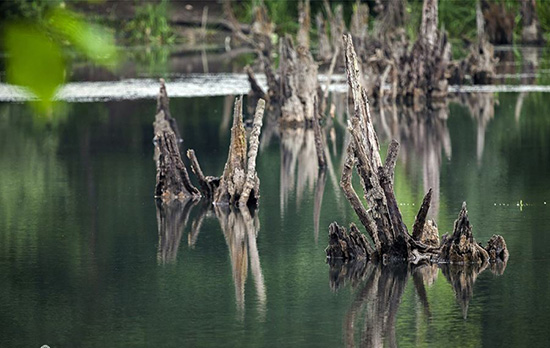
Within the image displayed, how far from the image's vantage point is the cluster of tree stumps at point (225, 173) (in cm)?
1099

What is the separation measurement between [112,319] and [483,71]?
17.6m

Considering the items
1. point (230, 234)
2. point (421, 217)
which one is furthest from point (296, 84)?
point (421, 217)

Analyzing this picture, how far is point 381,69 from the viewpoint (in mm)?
22156

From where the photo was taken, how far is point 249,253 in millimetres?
9570

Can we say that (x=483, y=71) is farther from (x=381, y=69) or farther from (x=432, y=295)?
(x=432, y=295)

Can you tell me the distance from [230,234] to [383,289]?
2621mm

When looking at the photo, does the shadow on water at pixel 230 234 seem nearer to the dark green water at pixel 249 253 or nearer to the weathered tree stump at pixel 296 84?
the dark green water at pixel 249 253

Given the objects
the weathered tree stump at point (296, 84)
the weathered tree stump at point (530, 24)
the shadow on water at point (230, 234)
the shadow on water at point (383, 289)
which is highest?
the weathered tree stump at point (530, 24)

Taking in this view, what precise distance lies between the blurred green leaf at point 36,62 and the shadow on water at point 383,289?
4520 mm

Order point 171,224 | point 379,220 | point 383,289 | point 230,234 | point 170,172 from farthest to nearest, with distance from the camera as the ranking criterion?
1. point 170,172
2. point 171,224
3. point 230,234
4. point 379,220
5. point 383,289

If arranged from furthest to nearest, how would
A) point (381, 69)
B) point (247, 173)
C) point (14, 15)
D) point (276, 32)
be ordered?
point (276, 32)
point (381, 69)
point (247, 173)
point (14, 15)

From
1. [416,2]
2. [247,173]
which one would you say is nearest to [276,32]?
[416,2]

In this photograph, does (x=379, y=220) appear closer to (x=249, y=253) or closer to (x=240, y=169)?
(x=249, y=253)

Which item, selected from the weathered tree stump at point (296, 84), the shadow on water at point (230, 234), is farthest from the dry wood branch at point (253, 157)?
the weathered tree stump at point (296, 84)
